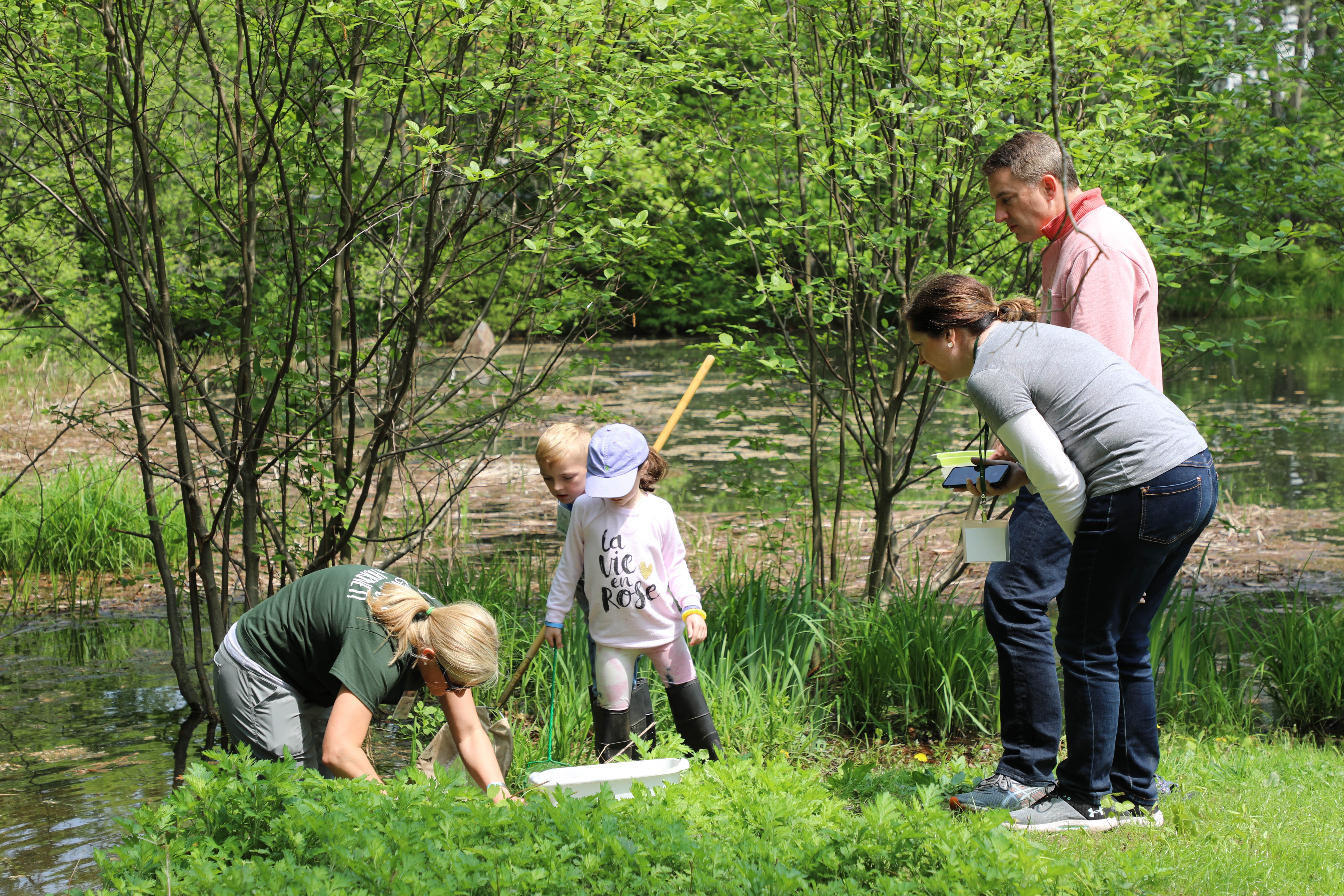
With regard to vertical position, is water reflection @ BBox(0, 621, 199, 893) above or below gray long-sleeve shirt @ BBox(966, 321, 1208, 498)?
below

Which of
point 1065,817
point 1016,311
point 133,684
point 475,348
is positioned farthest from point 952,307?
point 475,348

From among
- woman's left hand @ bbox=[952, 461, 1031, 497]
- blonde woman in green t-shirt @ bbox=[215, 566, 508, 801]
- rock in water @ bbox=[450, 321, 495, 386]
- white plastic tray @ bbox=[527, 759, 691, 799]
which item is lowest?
white plastic tray @ bbox=[527, 759, 691, 799]

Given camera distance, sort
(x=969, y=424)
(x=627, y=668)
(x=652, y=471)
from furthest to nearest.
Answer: (x=969, y=424), (x=652, y=471), (x=627, y=668)

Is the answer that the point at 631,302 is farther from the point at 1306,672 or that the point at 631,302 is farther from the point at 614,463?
the point at 1306,672

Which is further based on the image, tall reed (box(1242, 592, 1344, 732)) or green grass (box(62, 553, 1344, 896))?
tall reed (box(1242, 592, 1344, 732))

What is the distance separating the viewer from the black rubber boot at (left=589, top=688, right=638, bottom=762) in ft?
11.9

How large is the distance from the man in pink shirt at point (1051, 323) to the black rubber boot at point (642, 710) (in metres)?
1.15

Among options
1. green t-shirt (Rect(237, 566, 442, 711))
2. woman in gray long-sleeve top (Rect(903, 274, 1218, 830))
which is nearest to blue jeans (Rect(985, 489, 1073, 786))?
woman in gray long-sleeve top (Rect(903, 274, 1218, 830))

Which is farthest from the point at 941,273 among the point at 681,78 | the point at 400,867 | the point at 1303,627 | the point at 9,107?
the point at 9,107

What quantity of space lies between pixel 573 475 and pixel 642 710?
0.82 metres

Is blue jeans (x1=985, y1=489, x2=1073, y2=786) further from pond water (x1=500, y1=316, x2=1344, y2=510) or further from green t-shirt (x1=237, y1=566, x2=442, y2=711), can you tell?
pond water (x1=500, y1=316, x2=1344, y2=510)

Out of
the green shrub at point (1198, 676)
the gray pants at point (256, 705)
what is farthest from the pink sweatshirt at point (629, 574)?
the green shrub at point (1198, 676)

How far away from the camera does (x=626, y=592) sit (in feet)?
11.8

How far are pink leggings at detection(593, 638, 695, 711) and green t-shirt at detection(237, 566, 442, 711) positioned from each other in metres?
0.64
